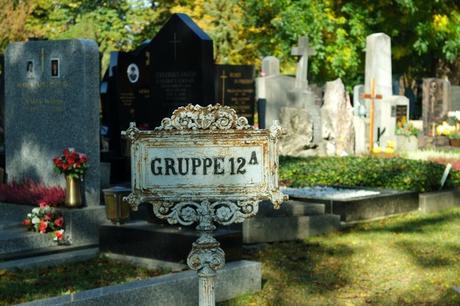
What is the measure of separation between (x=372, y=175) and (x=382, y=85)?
409 inches

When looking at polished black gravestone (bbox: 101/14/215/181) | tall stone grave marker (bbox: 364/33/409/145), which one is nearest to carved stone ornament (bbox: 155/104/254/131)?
polished black gravestone (bbox: 101/14/215/181)

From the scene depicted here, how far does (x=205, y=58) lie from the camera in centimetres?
1293

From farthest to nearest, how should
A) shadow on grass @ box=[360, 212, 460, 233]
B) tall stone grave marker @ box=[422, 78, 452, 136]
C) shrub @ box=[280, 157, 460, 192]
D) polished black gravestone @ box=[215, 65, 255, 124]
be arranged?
tall stone grave marker @ box=[422, 78, 452, 136]
polished black gravestone @ box=[215, 65, 255, 124]
shrub @ box=[280, 157, 460, 192]
shadow on grass @ box=[360, 212, 460, 233]

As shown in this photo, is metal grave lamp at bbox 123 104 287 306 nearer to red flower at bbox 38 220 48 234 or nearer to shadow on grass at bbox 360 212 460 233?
red flower at bbox 38 220 48 234

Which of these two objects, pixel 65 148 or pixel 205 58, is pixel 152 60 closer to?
pixel 205 58

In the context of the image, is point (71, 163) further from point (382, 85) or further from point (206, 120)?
point (382, 85)

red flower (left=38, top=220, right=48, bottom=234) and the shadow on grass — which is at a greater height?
red flower (left=38, top=220, right=48, bottom=234)

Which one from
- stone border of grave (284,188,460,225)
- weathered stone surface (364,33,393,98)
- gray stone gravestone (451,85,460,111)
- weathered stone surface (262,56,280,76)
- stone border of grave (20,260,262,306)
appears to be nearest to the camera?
stone border of grave (20,260,262,306)

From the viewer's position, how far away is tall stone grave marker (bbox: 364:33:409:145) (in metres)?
22.9

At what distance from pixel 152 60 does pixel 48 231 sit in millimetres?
5398

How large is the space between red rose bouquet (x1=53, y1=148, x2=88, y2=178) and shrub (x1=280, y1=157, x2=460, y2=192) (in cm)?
432

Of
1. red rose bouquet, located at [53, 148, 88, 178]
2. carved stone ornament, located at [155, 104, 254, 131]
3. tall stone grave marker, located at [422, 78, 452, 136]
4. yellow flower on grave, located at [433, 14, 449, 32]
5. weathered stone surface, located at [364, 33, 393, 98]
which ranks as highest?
yellow flower on grave, located at [433, 14, 449, 32]

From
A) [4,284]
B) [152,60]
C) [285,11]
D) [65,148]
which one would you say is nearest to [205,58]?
[152,60]

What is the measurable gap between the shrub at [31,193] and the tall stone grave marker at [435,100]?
17535 millimetres
